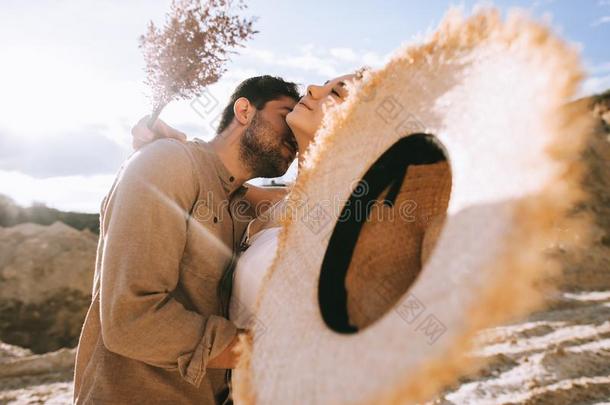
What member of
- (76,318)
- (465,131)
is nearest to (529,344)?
(465,131)

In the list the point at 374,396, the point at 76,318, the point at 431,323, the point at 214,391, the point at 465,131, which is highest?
the point at 465,131

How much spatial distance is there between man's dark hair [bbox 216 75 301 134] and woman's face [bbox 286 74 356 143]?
476 millimetres

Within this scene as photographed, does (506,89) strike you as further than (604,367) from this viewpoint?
No

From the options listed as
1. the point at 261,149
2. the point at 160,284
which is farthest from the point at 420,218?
the point at 261,149

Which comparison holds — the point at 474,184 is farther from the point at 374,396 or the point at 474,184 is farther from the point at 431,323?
the point at 374,396

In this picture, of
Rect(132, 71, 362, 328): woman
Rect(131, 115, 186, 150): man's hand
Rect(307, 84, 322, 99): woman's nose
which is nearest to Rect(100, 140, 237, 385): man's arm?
Rect(132, 71, 362, 328): woman

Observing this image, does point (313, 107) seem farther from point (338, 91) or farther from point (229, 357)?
point (229, 357)

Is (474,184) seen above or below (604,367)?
above

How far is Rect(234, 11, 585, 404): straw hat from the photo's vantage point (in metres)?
0.63

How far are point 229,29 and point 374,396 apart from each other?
208 cm

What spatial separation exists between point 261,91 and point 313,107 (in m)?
0.63

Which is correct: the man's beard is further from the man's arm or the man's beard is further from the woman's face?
the man's arm

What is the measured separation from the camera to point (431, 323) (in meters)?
0.67

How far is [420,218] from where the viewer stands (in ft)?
3.98
